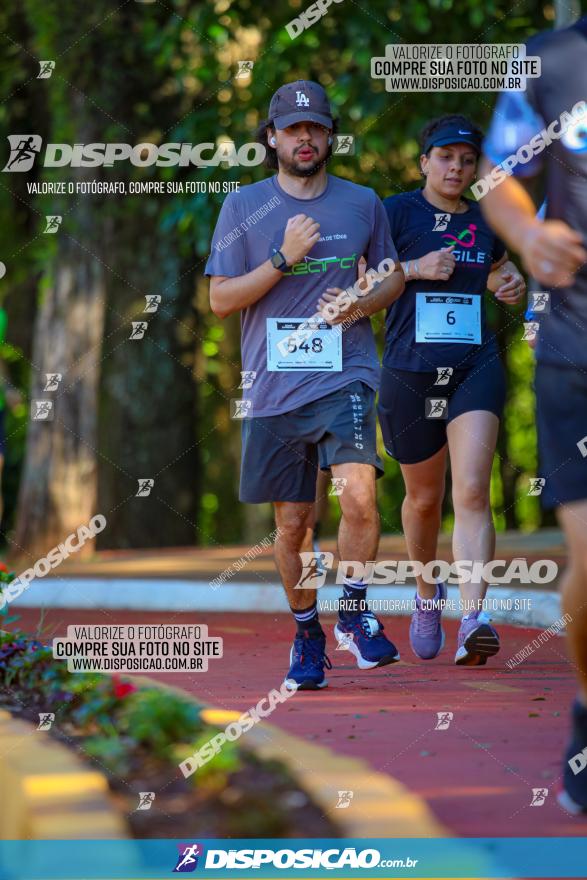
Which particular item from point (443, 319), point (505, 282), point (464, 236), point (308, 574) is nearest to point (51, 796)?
point (308, 574)

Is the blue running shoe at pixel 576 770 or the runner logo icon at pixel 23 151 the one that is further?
the runner logo icon at pixel 23 151

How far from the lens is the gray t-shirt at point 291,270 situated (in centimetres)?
671

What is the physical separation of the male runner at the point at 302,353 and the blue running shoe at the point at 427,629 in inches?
33.2

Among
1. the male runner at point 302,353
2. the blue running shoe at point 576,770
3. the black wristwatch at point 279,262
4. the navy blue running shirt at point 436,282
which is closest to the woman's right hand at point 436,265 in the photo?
the navy blue running shirt at point 436,282

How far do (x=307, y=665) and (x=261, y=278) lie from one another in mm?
1481

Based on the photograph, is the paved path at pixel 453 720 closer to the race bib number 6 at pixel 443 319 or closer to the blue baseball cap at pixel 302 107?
the race bib number 6 at pixel 443 319

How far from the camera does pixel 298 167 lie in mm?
6719

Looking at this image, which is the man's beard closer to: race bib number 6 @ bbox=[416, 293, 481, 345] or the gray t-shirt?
the gray t-shirt

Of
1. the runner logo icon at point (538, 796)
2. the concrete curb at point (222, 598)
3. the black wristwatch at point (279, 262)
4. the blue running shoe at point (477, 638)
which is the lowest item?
the runner logo icon at point (538, 796)

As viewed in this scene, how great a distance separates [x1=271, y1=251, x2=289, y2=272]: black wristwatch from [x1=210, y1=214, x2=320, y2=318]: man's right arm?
0.04ft

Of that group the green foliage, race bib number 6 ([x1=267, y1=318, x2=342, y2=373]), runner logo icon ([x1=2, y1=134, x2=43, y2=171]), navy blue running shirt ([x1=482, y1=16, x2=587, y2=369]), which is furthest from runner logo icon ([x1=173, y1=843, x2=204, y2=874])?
runner logo icon ([x1=2, y1=134, x2=43, y2=171])

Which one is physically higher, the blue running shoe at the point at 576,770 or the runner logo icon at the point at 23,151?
the runner logo icon at the point at 23,151

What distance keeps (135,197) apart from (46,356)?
1797mm

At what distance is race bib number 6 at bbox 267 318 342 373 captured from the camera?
6.73 m
